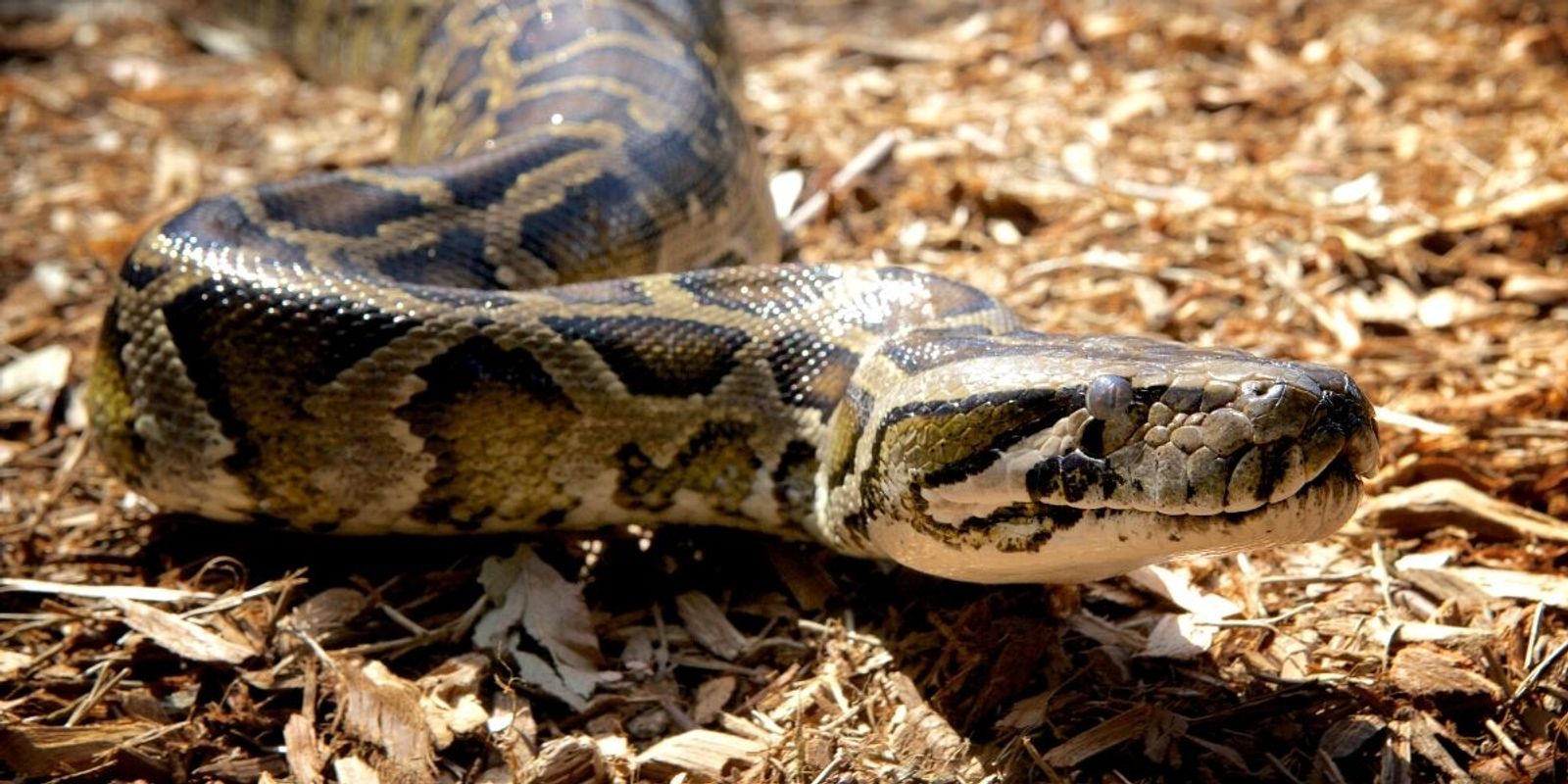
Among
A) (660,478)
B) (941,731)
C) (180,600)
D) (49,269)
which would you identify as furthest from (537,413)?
(49,269)

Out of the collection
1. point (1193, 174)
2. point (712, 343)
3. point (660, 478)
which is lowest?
point (1193, 174)

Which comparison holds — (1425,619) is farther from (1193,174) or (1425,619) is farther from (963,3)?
(963,3)

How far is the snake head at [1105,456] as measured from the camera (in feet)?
10.6

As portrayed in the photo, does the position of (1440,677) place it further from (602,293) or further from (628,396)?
(602,293)

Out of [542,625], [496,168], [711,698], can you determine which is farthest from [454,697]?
[496,168]

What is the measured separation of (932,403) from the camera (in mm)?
3633

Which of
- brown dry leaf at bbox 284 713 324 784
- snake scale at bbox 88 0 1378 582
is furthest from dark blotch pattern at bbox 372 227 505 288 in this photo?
brown dry leaf at bbox 284 713 324 784

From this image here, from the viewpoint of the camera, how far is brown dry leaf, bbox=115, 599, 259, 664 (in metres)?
4.09

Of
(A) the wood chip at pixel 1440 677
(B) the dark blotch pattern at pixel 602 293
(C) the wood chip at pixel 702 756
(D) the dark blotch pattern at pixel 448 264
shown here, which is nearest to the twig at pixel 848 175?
(D) the dark blotch pattern at pixel 448 264

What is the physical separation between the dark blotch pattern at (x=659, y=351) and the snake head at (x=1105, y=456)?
691 mm

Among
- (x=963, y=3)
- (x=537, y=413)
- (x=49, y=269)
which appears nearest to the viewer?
(x=537, y=413)

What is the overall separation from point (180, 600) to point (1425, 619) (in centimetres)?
355

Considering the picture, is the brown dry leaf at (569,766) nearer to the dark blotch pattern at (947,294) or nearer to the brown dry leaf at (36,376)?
the dark blotch pattern at (947,294)

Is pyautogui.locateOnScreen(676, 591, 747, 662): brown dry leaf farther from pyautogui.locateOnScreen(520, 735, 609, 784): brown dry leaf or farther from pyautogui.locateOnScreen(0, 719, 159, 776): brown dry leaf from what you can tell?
pyautogui.locateOnScreen(0, 719, 159, 776): brown dry leaf
